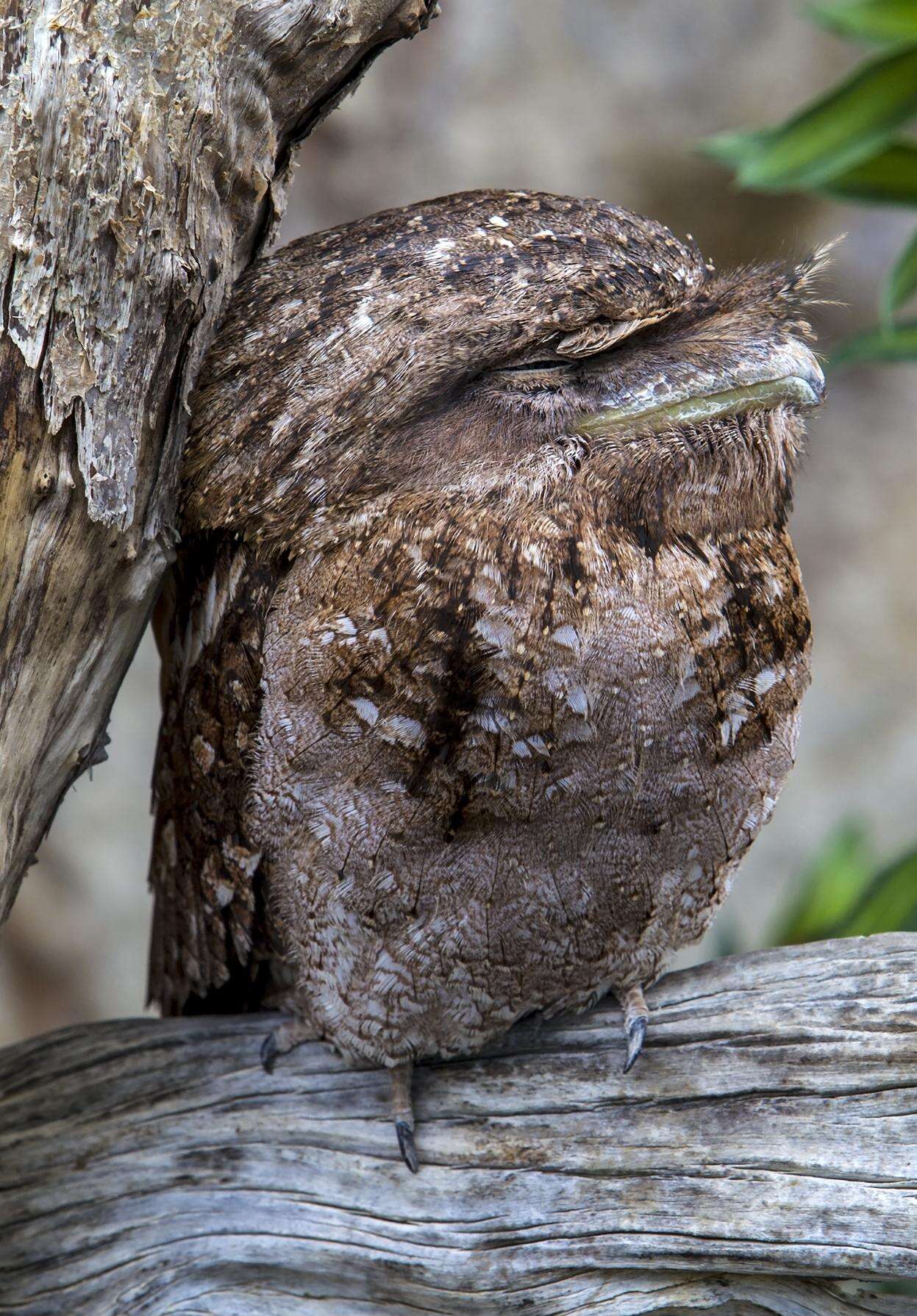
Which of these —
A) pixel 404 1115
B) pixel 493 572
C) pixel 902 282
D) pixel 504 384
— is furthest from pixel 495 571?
pixel 902 282

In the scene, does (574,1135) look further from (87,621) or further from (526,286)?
(526,286)

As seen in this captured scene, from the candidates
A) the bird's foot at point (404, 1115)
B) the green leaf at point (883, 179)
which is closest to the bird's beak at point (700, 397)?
the bird's foot at point (404, 1115)

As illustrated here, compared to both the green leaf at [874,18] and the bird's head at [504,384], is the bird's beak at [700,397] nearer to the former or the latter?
the bird's head at [504,384]

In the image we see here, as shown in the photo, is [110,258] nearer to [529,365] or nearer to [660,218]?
[529,365]

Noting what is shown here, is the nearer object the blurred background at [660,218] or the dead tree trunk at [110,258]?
the dead tree trunk at [110,258]

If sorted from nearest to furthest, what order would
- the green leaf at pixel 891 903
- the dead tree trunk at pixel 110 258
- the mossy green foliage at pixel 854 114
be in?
the dead tree trunk at pixel 110 258
the mossy green foliage at pixel 854 114
the green leaf at pixel 891 903

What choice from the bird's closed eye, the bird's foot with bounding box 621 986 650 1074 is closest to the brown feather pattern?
A: the bird's closed eye

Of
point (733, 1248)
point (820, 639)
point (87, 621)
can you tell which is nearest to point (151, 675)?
point (820, 639)
